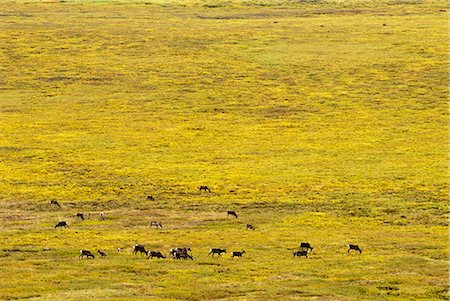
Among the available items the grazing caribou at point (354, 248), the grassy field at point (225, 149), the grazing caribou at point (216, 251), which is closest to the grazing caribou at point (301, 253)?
the grassy field at point (225, 149)

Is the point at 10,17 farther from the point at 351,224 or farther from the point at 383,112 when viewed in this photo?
the point at 351,224

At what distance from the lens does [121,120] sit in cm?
10581

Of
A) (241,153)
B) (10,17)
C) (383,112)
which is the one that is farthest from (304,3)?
(241,153)

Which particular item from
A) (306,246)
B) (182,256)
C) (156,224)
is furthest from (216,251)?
(156,224)

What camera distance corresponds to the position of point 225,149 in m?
92.3

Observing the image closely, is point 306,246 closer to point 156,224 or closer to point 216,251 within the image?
point 216,251

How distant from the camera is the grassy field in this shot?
50156 mm

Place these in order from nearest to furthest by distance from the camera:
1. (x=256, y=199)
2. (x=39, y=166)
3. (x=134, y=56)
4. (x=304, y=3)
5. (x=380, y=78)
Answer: (x=256, y=199), (x=39, y=166), (x=380, y=78), (x=134, y=56), (x=304, y=3)

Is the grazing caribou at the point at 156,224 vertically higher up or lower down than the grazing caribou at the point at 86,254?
higher up

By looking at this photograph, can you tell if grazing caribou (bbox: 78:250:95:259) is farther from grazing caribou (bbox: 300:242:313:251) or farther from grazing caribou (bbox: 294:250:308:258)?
→ grazing caribou (bbox: 300:242:313:251)

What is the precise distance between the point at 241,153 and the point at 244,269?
40.7 m

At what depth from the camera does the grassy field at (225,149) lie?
165 ft

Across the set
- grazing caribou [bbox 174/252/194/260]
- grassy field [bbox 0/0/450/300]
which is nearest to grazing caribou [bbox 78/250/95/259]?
grassy field [bbox 0/0/450/300]

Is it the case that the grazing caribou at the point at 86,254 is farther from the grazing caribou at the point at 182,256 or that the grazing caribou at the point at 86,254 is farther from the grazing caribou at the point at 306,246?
the grazing caribou at the point at 306,246
